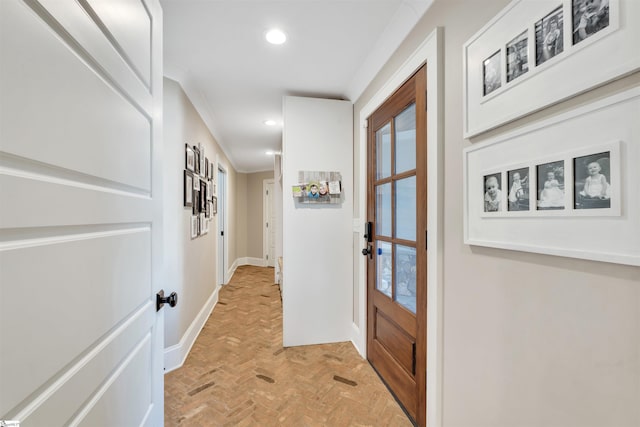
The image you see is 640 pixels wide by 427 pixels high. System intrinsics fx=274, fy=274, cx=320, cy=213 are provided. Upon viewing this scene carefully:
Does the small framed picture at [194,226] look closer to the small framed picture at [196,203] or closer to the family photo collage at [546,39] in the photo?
the small framed picture at [196,203]

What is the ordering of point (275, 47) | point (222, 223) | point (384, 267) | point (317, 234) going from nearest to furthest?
point (275, 47), point (384, 267), point (317, 234), point (222, 223)

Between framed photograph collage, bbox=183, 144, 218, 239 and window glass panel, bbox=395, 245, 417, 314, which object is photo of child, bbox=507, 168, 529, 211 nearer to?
window glass panel, bbox=395, 245, 417, 314

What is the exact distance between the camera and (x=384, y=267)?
204 centimetres

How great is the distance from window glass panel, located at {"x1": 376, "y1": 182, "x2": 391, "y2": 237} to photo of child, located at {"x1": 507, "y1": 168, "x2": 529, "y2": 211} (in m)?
0.99

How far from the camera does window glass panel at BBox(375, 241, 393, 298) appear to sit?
1.95 meters

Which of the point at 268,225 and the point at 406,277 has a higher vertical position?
the point at 268,225

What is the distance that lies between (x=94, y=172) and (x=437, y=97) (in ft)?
4.55

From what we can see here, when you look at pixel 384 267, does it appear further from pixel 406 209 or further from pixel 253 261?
pixel 253 261

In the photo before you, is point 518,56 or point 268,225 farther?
point 268,225

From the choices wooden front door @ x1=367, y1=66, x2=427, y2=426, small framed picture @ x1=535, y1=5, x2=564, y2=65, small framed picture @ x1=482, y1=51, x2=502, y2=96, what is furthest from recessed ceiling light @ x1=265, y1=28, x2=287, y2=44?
small framed picture @ x1=535, y1=5, x2=564, y2=65

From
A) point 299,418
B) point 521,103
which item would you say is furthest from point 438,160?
point 299,418

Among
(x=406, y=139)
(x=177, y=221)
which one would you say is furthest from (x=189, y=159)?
(x=406, y=139)

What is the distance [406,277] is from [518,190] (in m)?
0.92

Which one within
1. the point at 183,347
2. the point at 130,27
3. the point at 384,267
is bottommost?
the point at 183,347
